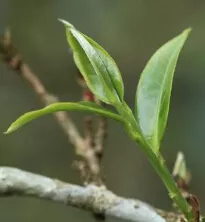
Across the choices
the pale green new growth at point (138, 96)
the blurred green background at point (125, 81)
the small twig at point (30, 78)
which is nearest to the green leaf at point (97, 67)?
the pale green new growth at point (138, 96)

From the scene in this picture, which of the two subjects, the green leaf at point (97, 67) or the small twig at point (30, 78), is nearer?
the green leaf at point (97, 67)

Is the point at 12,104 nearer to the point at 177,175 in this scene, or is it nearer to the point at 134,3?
the point at 134,3

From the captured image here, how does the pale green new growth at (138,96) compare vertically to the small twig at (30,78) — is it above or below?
above

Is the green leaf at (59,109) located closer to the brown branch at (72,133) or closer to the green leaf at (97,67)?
the green leaf at (97,67)

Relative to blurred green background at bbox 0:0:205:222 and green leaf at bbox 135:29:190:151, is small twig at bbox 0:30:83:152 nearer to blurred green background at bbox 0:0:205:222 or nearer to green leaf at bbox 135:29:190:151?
green leaf at bbox 135:29:190:151

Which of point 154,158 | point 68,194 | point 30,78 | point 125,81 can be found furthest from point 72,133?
point 125,81

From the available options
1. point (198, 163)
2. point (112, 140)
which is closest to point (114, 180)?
point (112, 140)

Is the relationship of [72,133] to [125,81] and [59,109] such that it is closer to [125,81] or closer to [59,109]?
[59,109]
